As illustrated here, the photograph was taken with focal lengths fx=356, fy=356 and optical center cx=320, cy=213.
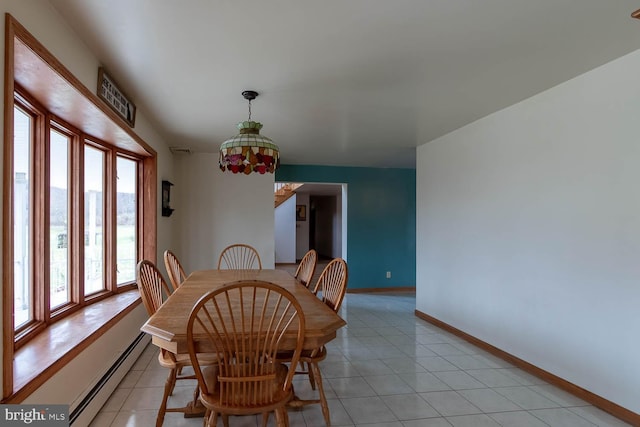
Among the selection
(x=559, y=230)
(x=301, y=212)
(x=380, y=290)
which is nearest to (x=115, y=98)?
(x=559, y=230)

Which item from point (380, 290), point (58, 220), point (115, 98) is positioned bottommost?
point (380, 290)

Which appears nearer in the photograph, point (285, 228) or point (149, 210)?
point (149, 210)

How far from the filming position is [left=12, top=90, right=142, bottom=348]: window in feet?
6.81

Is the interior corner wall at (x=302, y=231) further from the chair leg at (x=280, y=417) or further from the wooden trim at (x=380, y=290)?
the chair leg at (x=280, y=417)

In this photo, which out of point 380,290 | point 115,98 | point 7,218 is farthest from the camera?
point 380,290

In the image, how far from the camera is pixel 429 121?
3494 millimetres

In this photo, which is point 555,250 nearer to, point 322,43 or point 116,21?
point 322,43

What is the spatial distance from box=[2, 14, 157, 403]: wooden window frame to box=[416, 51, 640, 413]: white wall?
10.4 ft

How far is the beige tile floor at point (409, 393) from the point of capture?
216 cm

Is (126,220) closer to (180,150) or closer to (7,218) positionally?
(180,150)

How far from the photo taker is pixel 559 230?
2635mm

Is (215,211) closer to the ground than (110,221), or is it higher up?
higher up

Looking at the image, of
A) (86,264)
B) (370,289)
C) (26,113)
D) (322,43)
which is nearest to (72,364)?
(86,264)

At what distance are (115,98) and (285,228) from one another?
766 cm
